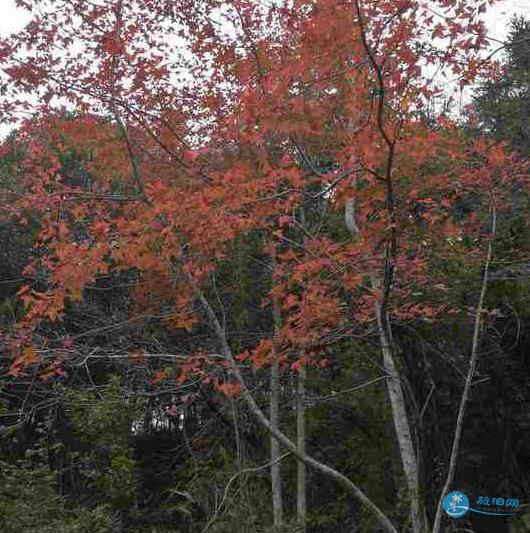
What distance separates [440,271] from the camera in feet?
20.2

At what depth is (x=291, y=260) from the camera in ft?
18.8

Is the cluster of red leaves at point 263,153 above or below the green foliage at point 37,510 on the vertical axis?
above

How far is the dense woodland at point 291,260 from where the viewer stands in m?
3.95

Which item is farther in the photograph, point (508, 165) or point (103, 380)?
point (103, 380)

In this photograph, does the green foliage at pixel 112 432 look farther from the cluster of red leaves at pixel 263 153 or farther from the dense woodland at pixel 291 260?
the cluster of red leaves at pixel 263 153

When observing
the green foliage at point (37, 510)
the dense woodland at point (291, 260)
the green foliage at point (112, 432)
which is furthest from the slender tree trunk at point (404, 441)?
the green foliage at point (112, 432)

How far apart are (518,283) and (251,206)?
3499mm

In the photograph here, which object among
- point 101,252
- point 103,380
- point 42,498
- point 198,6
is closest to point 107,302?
point 103,380

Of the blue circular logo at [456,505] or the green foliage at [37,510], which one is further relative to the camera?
the green foliage at [37,510]

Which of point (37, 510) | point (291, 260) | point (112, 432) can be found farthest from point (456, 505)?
point (112, 432)

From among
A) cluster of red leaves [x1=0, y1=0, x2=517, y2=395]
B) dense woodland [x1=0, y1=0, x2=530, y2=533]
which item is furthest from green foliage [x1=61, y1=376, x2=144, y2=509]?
cluster of red leaves [x1=0, y1=0, x2=517, y2=395]

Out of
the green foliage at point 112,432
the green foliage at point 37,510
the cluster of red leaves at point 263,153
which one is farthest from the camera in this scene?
the green foliage at point 112,432

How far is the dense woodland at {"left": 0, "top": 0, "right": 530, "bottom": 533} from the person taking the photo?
3945 millimetres

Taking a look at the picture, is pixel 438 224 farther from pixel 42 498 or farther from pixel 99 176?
pixel 42 498
